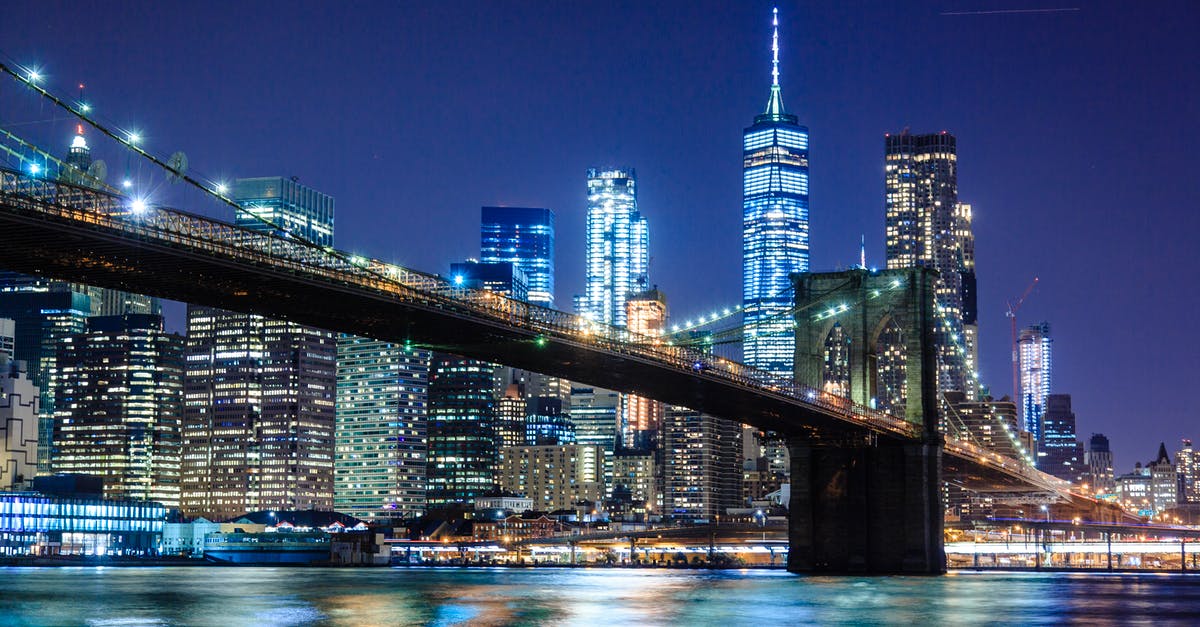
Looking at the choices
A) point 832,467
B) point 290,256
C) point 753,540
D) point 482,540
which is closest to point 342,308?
point 290,256

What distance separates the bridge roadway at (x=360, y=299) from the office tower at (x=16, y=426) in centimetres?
9258

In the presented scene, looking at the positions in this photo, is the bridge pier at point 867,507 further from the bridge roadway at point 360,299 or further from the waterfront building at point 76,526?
the waterfront building at point 76,526

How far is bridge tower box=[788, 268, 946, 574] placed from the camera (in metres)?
79.0

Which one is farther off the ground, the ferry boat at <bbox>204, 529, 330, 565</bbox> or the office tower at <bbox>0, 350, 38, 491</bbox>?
the office tower at <bbox>0, 350, 38, 491</bbox>

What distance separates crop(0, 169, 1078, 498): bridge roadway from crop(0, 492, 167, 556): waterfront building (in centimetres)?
8812

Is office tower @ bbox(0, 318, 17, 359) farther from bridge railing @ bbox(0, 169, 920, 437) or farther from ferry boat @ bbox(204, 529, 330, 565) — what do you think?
bridge railing @ bbox(0, 169, 920, 437)

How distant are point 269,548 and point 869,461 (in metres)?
77.9

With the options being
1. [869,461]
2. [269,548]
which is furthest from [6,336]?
[869,461]

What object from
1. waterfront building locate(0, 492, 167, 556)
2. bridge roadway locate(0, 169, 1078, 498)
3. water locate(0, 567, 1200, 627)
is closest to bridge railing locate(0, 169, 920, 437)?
bridge roadway locate(0, 169, 1078, 498)

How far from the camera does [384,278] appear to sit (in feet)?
194

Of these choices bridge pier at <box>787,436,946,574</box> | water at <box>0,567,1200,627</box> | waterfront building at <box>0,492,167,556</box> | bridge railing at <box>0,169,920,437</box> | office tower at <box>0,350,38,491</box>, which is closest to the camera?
water at <box>0,567,1200,627</box>

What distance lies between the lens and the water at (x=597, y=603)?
142ft

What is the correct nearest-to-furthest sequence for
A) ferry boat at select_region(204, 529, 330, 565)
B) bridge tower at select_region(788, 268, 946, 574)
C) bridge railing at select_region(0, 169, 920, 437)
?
Answer: 1. bridge railing at select_region(0, 169, 920, 437)
2. bridge tower at select_region(788, 268, 946, 574)
3. ferry boat at select_region(204, 529, 330, 565)

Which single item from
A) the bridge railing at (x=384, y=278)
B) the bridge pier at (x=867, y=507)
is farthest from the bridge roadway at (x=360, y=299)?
the bridge pier at (x=867, y=507)
